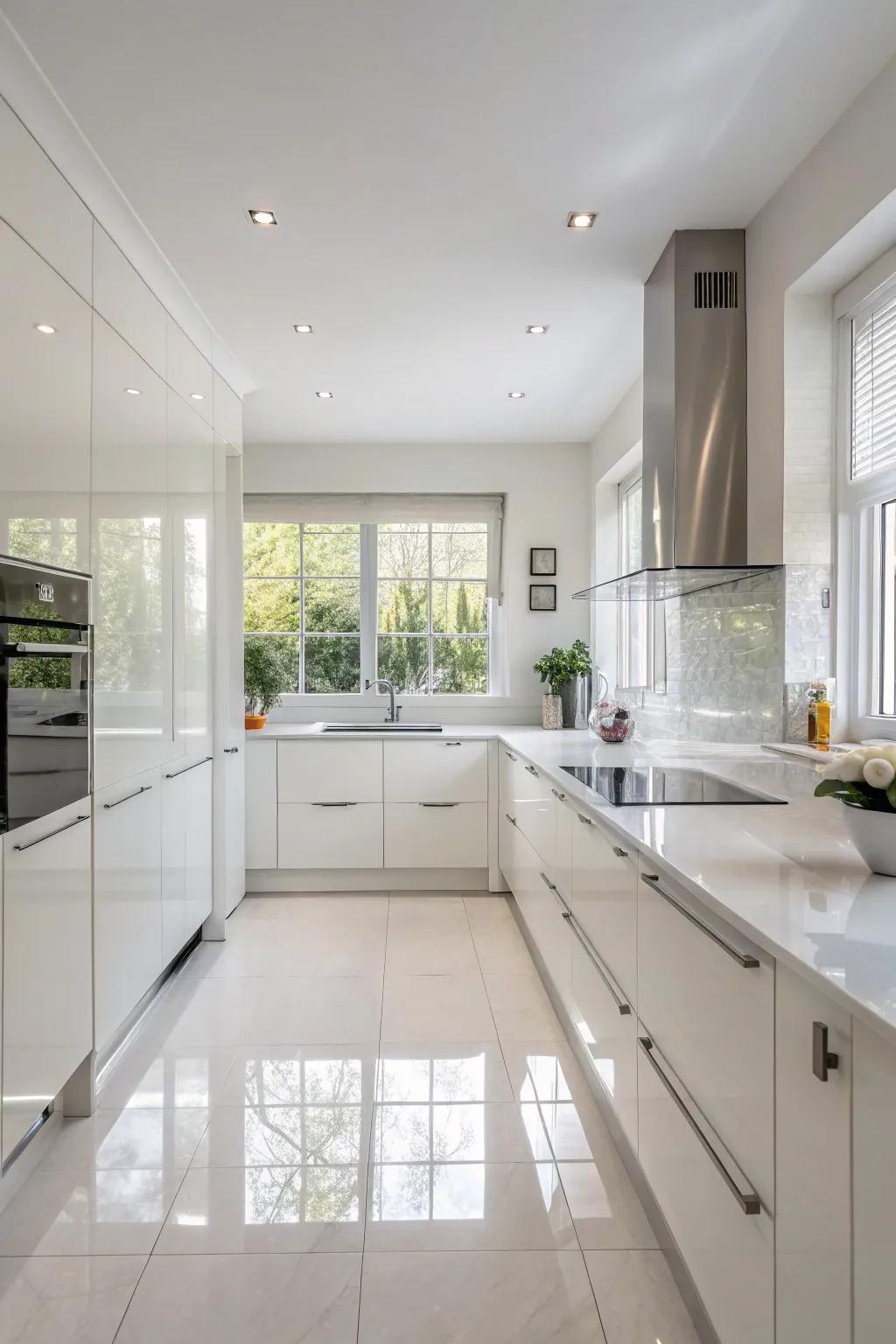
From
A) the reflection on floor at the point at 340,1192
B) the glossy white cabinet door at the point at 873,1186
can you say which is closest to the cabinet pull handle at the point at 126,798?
the reflection on floor at the point at 340,1192

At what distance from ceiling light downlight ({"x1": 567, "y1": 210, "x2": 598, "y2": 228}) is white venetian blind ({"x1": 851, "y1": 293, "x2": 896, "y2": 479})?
83cm

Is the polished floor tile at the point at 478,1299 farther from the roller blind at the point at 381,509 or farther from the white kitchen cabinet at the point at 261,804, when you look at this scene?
the roller blind at the point at 381,509

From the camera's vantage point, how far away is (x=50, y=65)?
1.84 meters

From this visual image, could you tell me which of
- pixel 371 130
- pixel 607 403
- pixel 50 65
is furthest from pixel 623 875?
pixel 607 403

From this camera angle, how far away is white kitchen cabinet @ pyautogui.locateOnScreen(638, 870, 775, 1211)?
116 centimetres

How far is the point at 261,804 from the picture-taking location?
4.35 m

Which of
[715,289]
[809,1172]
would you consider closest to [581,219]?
[715,289]

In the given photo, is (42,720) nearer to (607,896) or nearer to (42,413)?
(42,413)

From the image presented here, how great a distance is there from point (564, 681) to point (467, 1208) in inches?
127

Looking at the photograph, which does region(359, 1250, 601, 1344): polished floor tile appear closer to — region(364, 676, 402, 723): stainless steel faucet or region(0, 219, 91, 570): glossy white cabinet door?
region(0, 219, 91, 570): glossy white cabinet door

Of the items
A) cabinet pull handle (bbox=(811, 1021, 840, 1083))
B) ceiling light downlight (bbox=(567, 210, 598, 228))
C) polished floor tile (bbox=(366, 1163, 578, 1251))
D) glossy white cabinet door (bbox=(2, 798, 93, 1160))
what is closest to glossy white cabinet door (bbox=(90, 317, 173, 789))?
glossy white cabinet door (bbox=(2, 798, 93, 1160))

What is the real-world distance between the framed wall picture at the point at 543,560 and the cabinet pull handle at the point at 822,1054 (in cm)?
418

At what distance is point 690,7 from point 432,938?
3.30 m

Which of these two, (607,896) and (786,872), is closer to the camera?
(786,872)
